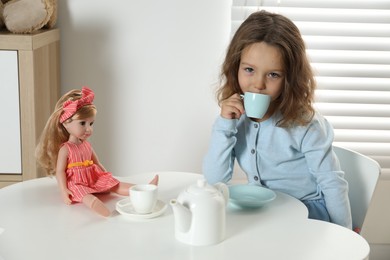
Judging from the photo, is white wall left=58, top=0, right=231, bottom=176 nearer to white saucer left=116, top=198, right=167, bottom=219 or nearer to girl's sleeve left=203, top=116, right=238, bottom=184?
girl's sleeve left=203, top=116, right=238, bottom=184

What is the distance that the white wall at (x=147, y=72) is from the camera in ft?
8.25

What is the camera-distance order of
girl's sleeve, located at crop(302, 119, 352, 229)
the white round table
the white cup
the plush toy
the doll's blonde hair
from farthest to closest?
the plush toy, girl's sleeve, located at crop(302, 119, 352, 229), the doll's blonde hair, the white cup, the white round table

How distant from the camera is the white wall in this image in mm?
2516

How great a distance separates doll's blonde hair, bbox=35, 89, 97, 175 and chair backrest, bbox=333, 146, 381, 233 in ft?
2.57

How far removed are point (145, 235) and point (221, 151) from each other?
1.74ft

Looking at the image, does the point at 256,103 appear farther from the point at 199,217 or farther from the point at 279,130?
the point at 199,217

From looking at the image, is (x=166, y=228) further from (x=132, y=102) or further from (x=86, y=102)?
(x=132, y=102)

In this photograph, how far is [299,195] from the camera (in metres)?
1.83

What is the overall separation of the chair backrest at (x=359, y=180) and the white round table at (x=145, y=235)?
310mm

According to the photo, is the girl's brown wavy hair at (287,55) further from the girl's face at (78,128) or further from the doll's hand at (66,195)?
the doll's hand at (66,195)

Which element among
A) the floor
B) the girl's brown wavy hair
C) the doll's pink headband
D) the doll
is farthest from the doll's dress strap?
the floor

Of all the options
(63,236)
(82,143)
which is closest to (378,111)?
(82,143)

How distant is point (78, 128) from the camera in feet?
4.99

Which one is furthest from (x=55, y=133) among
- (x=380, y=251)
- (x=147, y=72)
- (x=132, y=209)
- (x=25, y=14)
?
(x=380, y=251)
